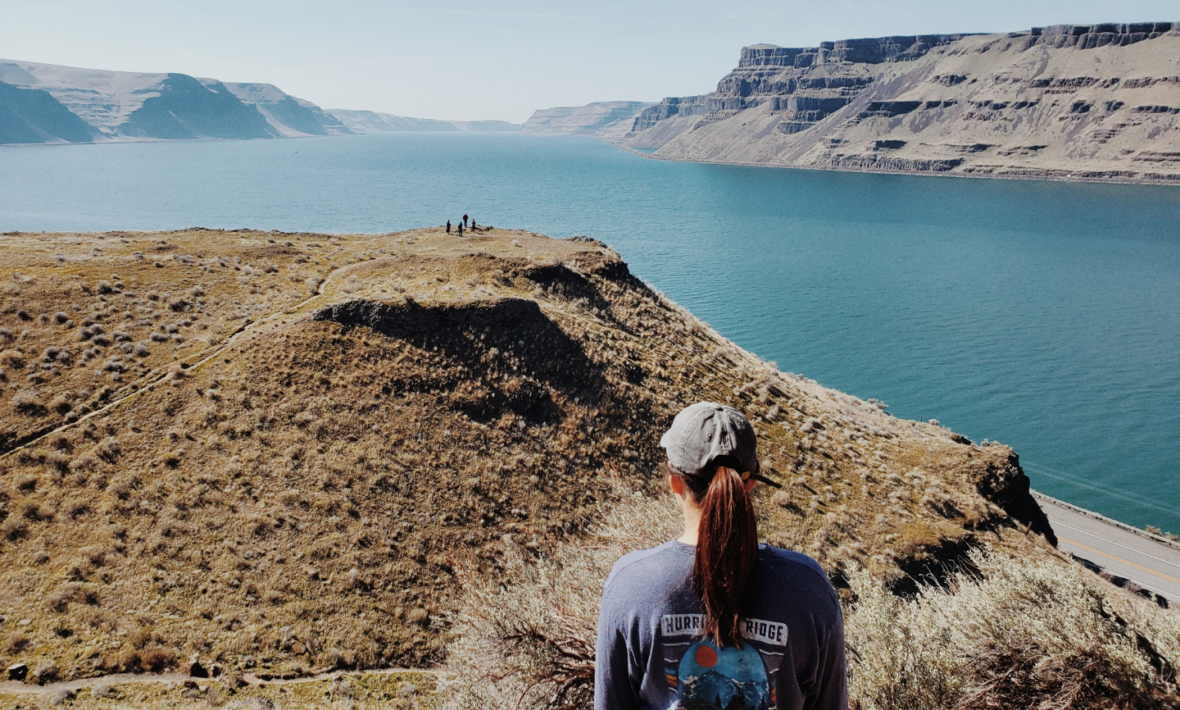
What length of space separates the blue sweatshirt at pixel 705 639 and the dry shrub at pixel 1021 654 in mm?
9992

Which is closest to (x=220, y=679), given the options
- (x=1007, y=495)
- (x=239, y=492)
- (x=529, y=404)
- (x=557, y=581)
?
(x=239, y=492)

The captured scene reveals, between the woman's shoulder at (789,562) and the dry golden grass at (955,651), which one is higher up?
the woman's shoulder at (789,562)

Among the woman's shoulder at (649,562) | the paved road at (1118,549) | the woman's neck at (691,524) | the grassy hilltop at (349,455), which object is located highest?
the woman's neck at (691,524)

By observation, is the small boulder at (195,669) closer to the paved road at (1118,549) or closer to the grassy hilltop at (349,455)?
the grassy hilltop at (349,455)

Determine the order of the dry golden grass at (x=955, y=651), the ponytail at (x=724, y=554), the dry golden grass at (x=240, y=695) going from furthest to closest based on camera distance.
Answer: the dry golden grass at (x=240, y=695)
the dry golden grass at (x=955, y=651)
the ponytail at (x=724, y=554)

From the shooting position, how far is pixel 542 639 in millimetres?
13672

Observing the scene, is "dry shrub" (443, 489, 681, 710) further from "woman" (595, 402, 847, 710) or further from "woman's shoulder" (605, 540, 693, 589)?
"woman's shoulder" (605, 540, 693, 589)

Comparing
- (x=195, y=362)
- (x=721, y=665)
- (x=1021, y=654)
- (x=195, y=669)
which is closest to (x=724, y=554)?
(x=721, y=665)

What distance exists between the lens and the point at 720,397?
137ft

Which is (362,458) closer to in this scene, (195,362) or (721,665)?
(195,362)

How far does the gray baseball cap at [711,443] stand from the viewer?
3.39 meters

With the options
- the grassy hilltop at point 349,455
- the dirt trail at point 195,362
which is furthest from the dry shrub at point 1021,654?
the dirt trail at point 195,362

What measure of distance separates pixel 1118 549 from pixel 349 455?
168 feet

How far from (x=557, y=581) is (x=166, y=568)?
49.6ft
